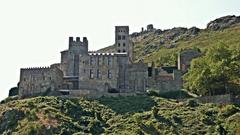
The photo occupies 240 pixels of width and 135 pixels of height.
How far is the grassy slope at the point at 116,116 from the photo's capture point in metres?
92.4

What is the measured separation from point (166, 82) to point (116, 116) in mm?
16695

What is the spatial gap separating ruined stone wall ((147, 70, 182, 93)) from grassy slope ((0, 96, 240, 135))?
17.3ft

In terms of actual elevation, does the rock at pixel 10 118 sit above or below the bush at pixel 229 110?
below

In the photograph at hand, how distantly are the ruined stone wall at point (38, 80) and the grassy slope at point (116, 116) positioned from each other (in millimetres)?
7500

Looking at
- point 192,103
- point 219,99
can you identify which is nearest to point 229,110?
point 219,99

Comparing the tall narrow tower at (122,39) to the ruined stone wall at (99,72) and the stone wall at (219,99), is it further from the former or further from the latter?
the stone wall at (219,99)

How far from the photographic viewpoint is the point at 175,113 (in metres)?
97.9

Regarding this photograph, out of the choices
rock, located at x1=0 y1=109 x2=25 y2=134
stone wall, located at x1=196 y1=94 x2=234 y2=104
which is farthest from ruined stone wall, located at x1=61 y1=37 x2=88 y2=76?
stone wall, located at x1=196 y1=94 x2=234 y2=104

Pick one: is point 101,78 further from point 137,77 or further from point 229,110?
point 229,110

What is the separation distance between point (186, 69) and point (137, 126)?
3625 centimetres

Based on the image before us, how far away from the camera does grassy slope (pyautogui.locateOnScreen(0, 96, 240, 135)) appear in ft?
303

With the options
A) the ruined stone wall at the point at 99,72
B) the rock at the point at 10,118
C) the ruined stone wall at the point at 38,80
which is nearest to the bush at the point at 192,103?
the ruined stone wall at the point at 99,72

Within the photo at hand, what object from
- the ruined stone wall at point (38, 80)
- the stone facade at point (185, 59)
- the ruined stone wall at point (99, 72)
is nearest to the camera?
the ruined stone wall at point (99, 72)

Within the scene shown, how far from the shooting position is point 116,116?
3920 inches
